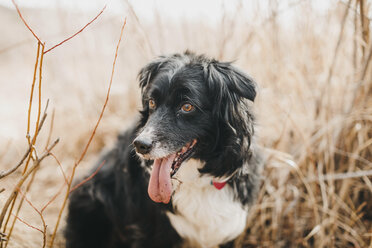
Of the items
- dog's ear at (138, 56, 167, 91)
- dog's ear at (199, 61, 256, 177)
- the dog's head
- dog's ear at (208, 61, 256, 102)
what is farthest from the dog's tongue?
dog's ear at (138, 56, 167, 91)

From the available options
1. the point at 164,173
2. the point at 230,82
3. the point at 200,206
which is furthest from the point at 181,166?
the point at 230,82

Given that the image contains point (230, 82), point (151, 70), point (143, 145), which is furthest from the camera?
point (151, 70)

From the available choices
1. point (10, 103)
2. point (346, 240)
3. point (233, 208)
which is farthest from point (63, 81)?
point (346, 240)

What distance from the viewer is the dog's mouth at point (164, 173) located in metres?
2.03

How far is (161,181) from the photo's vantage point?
203cm

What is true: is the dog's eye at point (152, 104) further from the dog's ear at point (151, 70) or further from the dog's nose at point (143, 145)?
the dog's nose at point (143, 145)

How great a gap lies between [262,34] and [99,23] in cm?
266

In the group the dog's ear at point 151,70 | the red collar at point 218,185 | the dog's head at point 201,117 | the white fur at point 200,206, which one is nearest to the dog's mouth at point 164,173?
the dog's head at point 201,117

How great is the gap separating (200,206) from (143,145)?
2.64 ft

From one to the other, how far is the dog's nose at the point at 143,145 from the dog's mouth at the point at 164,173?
0.20m

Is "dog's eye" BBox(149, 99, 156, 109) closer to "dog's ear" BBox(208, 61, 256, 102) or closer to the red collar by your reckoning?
"dog's ear" BBox(208, 61, 256, 102)

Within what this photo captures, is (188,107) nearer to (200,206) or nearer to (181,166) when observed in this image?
(181,166)

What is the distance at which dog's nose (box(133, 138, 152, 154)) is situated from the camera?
6.31 feet

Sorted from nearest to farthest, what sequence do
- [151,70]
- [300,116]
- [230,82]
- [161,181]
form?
[161,181] < [230,82] < [151,70] < [300,116]
